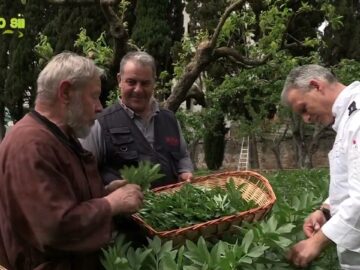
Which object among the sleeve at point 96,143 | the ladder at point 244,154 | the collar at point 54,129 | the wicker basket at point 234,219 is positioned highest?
the collar at point 54,129

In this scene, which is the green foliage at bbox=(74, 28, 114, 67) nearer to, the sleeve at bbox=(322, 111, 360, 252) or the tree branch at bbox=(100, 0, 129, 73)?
the tree branch at bbox=(100, 0, 129, 73)

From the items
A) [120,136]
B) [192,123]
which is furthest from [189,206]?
[192,123]

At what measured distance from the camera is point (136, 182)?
2408 millimetres

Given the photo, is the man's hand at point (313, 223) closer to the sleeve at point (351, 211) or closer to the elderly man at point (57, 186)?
the sleeve at point (351, 211)

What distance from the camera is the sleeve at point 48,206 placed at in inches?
73.5

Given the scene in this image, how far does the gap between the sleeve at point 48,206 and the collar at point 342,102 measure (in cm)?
105

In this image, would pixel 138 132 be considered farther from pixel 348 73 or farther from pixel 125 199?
pixel 348 73

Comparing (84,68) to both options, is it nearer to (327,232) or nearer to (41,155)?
(41,155)

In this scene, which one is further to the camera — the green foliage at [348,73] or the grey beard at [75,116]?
the green foliage at [348,73]

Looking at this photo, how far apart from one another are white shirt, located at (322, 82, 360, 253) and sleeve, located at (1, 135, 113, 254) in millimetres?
901

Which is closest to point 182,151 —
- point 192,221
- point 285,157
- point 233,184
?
point 233,184

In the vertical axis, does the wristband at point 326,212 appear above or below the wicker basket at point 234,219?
below

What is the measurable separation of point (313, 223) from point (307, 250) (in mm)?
Result: 238

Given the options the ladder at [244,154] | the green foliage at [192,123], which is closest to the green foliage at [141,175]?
the green foliage at [192,123]
